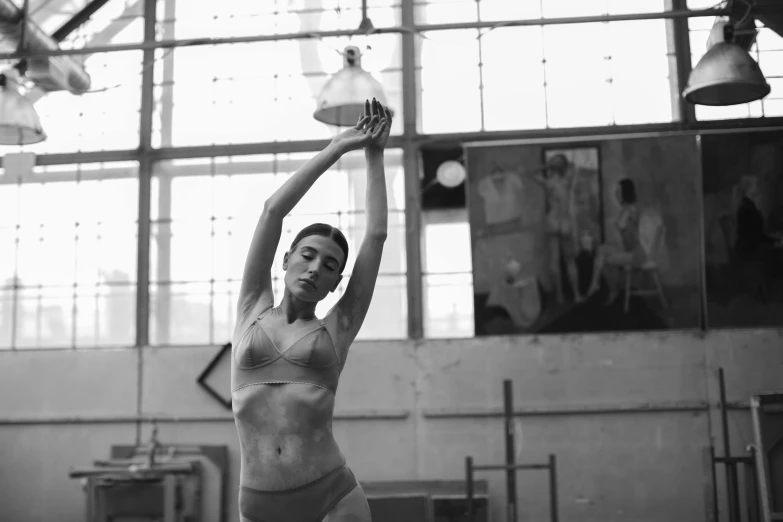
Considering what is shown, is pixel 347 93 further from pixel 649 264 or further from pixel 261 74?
pixel 649 264

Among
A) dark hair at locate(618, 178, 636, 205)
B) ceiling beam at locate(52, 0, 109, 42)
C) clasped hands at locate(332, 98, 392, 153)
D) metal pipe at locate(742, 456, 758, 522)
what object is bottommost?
metal pipe at locate(742, 456, 758, 522)

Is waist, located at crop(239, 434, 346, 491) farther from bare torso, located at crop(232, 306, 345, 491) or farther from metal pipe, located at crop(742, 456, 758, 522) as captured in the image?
metal pipe, located at crop(742, 456, 758, 522)

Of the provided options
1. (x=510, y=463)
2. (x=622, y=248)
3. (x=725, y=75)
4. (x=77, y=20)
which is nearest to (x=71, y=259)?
(x=77, y=20)

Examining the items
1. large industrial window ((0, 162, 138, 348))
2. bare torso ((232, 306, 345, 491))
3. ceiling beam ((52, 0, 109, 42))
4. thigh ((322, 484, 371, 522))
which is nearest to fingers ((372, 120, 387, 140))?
bare torso ((232, 306, 345, 491))

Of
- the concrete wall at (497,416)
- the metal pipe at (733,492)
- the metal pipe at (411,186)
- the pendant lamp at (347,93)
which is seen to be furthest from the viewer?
the metal pipe at (411,186)

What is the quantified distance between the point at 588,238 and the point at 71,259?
481cm

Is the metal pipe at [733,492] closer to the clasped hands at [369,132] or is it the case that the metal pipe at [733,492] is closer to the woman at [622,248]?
the woman at [622,248]

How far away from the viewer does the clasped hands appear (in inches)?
99.3

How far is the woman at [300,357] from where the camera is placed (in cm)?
Answer: 235

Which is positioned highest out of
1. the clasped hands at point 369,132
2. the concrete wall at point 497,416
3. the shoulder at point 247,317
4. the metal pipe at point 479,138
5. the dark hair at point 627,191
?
the metal pipe at point 479,138

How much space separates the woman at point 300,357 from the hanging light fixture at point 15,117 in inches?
211

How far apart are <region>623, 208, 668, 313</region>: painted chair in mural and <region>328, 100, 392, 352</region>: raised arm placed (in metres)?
6.57

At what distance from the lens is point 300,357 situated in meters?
2.40

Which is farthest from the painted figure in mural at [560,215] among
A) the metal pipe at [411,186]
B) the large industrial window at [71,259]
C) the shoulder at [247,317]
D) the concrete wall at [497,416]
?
the shoulder at [247,317]
